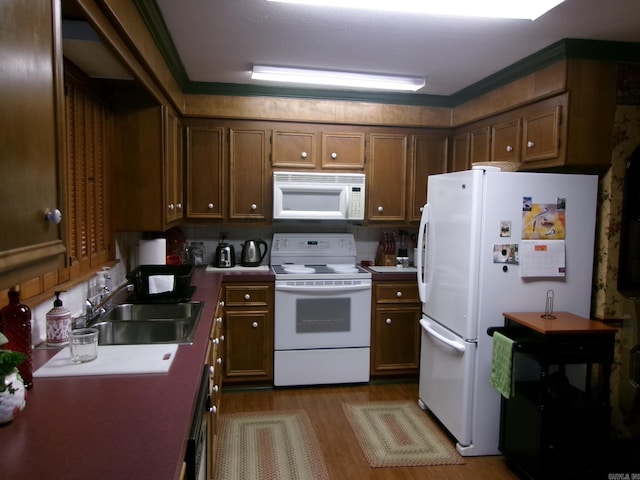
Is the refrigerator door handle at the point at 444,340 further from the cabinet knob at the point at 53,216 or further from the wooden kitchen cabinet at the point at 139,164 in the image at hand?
the cabinet knob at the point at 53,216

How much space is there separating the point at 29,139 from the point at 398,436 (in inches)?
106

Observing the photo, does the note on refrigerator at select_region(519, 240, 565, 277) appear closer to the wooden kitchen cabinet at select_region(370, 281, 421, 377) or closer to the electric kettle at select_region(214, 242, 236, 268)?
the wooden kitchen cabinet at select_region(370, 281, 421, 377)

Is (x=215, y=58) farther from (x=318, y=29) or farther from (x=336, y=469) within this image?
(x=336, y=469)

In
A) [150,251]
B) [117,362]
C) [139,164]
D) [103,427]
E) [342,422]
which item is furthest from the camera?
[342,422]

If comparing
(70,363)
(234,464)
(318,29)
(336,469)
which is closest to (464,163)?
(318,29)

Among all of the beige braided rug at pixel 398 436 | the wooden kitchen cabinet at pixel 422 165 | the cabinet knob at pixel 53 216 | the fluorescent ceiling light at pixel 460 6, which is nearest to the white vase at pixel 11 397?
the cabinet knob at pixel 53 216

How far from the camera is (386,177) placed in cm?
390

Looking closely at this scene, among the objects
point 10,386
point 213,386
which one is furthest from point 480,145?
point 10,386

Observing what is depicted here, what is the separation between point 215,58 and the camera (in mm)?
2963

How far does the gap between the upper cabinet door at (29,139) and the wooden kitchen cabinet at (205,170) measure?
2.63 metres

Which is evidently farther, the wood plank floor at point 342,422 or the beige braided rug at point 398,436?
the beige braided rug at point 398,436

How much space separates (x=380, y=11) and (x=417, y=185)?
195 cm

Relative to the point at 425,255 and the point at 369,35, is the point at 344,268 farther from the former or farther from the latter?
the point at 369,35

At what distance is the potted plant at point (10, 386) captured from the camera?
1108 mm
